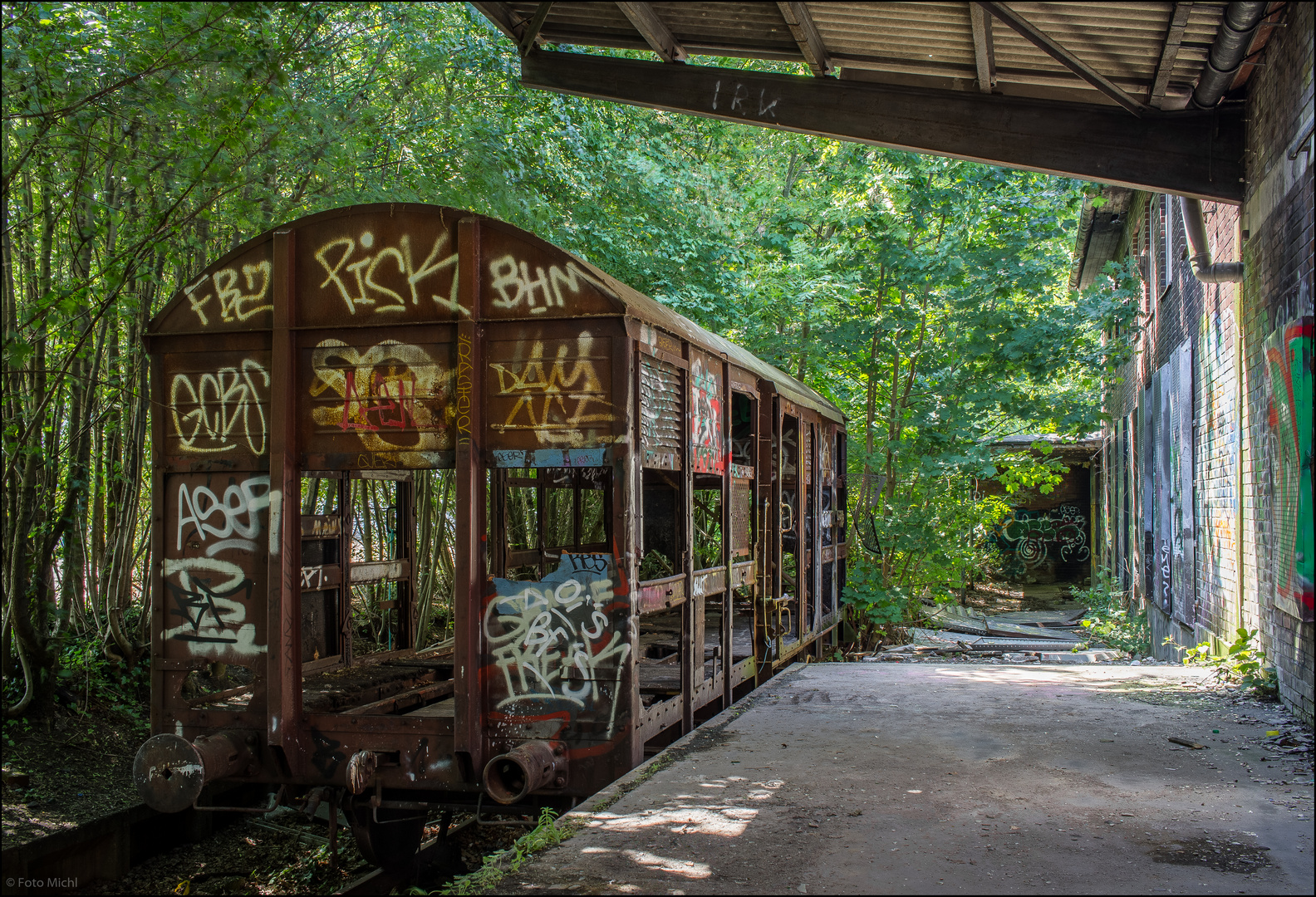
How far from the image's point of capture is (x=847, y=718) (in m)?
6.76

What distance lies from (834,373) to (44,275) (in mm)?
11748

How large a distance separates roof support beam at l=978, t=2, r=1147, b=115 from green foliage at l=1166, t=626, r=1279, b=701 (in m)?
4.28

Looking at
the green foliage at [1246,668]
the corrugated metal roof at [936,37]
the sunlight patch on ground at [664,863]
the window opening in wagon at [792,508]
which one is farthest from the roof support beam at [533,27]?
the green foliage at [1246,668]

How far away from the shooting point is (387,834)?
5844 mm

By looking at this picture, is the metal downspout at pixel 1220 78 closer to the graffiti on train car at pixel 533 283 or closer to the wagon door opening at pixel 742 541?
the wagon door opening at pixel 742 541

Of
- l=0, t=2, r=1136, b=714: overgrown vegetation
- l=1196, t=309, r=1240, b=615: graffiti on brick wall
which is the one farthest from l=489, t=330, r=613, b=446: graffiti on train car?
l=1196, t=309, r=1240, b=615: graffiti on brick wall

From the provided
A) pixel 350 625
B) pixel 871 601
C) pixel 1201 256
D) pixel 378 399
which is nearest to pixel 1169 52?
pixel 1201 256

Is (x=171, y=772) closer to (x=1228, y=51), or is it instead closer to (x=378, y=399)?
(x=378, y=399)

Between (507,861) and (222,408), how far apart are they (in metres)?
3.32

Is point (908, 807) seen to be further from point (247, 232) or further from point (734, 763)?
point (247, 232)

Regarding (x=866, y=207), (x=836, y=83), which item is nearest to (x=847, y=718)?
(x=836, y=83)

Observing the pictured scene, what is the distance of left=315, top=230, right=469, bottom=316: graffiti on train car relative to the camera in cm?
548

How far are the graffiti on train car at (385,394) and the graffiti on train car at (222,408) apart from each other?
362 millimetres

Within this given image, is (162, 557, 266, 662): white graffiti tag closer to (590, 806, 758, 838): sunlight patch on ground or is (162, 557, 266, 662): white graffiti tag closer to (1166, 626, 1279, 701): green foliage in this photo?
(590, 806, 758, 838): sunlight patch on ground
